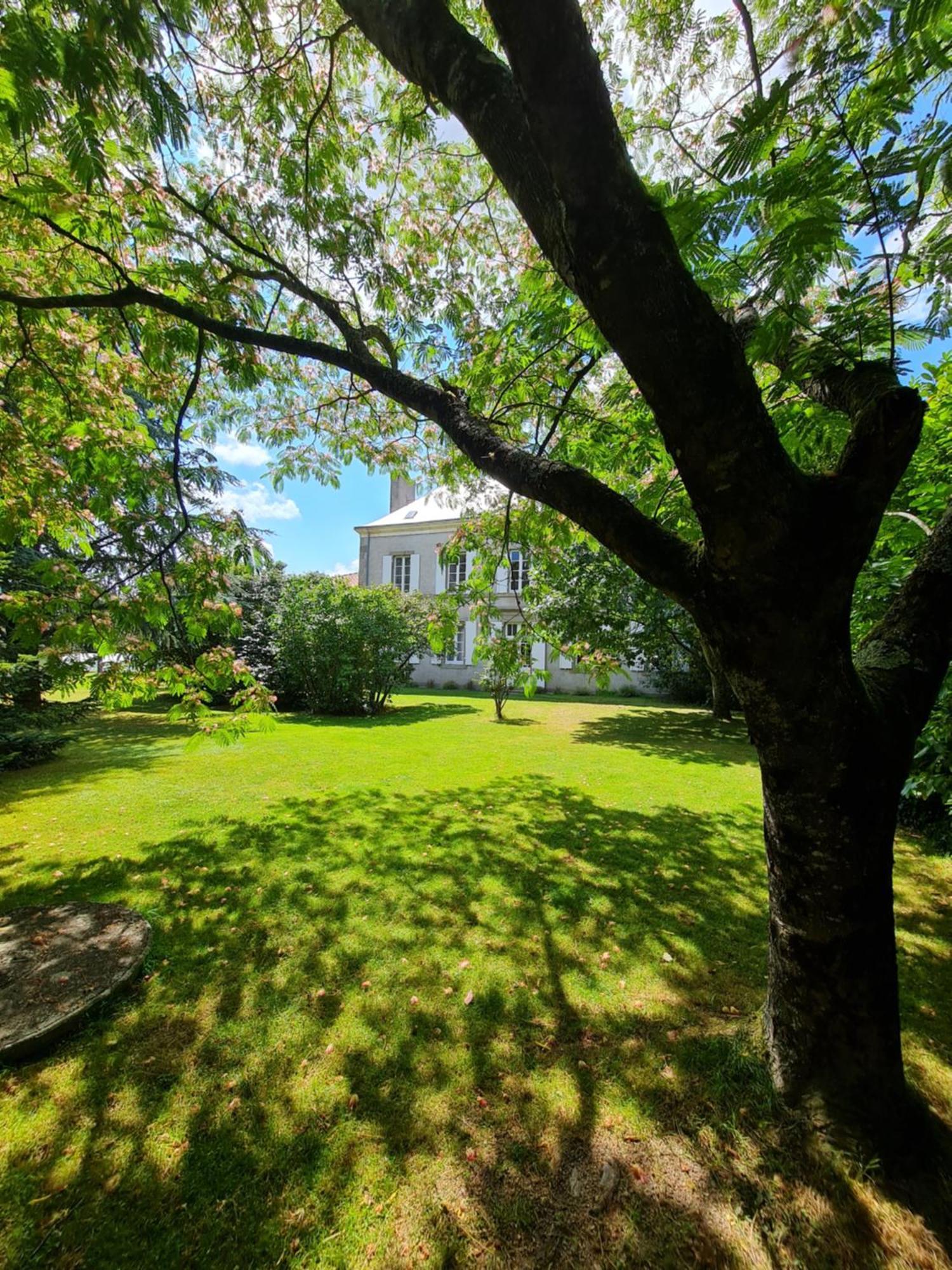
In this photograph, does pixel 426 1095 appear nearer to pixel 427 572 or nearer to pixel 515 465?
pixel 515 465

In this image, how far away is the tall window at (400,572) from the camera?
24875 mm

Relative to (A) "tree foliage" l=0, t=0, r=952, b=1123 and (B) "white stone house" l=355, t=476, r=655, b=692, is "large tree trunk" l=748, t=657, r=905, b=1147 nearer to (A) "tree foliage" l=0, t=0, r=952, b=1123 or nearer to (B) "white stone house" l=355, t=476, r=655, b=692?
(A) "tree foliage" l=0, t=0, r=952, b=1123

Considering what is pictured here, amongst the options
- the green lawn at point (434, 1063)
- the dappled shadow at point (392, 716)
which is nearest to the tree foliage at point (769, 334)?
the green lawn at point (434, 1063)

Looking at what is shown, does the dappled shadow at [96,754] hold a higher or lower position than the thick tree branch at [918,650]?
lower

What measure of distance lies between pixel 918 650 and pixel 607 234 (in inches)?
69.4

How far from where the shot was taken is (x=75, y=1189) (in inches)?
68.2

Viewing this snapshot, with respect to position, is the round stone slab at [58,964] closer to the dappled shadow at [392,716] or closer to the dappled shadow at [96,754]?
the dappled shadow at [96,754]

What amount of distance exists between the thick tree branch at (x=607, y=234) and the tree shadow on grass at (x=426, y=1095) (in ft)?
7.25

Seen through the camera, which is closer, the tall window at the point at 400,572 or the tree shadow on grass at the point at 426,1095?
the tree shadow on grass at the point at 426,1095

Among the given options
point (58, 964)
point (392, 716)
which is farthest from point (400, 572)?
point (58, 964)

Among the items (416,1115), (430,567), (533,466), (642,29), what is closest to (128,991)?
(416,1115)

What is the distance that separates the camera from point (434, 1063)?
90.0 inches

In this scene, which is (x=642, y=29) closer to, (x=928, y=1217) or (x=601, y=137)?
(x=601, y=137)

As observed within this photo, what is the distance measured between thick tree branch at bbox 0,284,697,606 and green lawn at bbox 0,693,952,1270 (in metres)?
2.10
